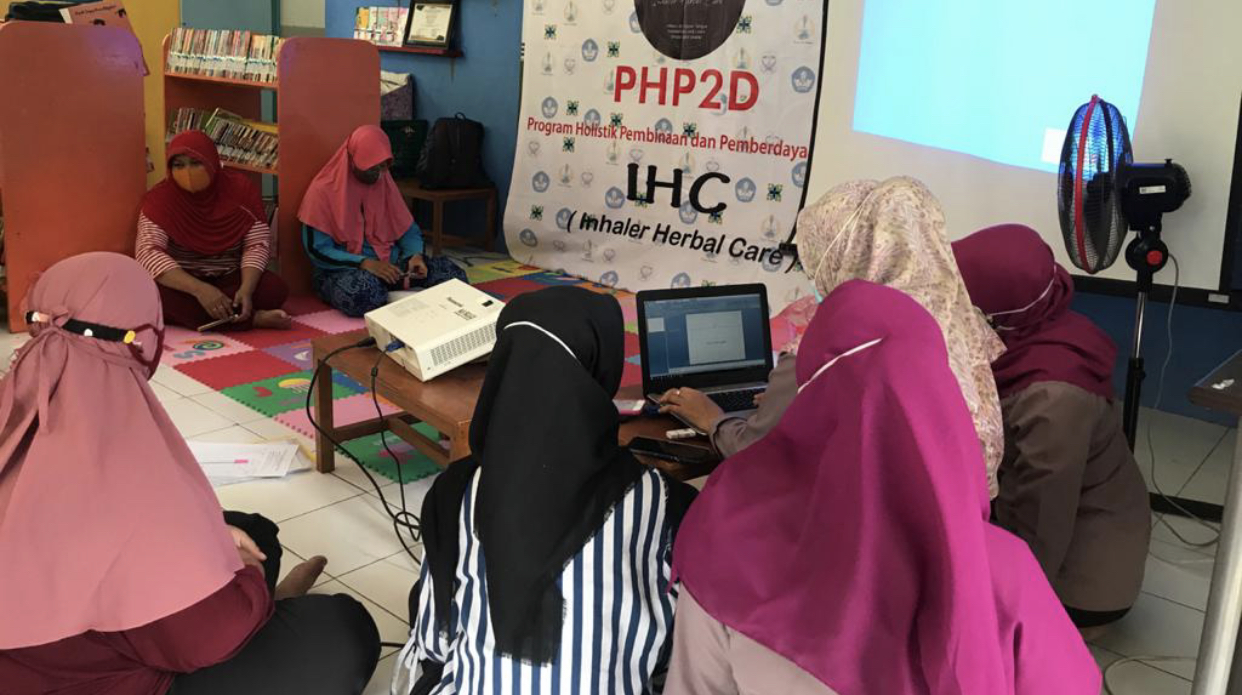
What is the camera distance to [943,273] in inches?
76.8

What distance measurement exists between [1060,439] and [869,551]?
1241 mm

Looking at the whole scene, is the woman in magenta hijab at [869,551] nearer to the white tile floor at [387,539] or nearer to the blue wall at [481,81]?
the white tile floor at [387,539]

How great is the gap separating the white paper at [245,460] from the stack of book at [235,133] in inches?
96.4

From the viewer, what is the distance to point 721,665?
4.63 ft

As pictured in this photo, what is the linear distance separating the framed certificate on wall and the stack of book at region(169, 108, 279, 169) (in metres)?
1.23

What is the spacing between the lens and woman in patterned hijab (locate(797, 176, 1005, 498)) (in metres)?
1.90

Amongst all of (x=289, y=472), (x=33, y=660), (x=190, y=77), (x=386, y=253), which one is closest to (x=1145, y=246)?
(x=289, y=472)

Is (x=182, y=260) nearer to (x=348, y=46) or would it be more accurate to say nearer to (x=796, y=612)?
(x=348, y=46)

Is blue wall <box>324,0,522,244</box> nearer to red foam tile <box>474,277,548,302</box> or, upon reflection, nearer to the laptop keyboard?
red foam tile <box>474,277,548,302</box>

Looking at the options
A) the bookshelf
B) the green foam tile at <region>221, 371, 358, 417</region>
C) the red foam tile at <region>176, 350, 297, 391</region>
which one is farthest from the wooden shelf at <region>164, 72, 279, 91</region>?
the green foam tile at <region>221, 371, 358, 417</region>

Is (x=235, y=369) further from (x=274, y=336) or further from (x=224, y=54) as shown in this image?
(x=224, y=54)

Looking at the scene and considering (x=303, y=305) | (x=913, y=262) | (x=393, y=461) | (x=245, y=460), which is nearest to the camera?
(x=913, y=262)

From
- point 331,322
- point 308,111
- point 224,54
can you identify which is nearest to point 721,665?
point 331,322

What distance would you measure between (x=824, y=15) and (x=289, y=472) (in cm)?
298
